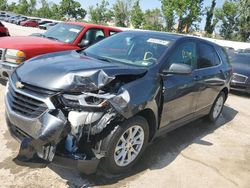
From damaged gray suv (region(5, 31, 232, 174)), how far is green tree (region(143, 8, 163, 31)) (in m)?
56.0

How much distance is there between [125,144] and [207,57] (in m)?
2.65

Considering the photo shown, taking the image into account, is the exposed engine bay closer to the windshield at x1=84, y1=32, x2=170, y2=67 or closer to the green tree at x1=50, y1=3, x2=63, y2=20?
the windshield at x1=84, y1=32, x2=170, y2=67

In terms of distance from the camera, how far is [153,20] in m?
65.4

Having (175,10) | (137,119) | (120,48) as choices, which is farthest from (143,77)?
(175,10)

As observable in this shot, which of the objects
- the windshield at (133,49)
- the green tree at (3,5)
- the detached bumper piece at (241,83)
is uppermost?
the windshield at (133,49)

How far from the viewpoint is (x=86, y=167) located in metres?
3.45

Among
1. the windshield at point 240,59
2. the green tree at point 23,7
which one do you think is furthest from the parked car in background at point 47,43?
the green tree at point 23,7

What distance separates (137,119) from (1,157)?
5.97 feet

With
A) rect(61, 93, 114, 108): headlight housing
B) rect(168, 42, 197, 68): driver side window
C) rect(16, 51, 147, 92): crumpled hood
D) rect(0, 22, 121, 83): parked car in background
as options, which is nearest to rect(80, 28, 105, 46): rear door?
rect(0, 22, 121, 83): parked car in background

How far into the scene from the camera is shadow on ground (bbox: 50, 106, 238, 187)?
3861 millimetres

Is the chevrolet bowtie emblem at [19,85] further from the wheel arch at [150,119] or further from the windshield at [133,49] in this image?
the wheel arch at [150,119]

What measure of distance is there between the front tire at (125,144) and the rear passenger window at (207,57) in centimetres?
182

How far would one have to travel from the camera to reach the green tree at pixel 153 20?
60.1 metres

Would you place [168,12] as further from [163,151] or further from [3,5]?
[3,5]
